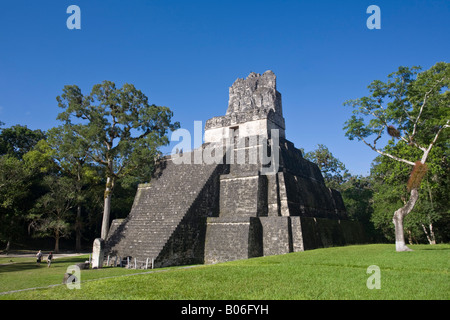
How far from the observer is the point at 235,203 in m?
14.3

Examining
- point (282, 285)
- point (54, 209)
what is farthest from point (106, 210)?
point (282, 285)

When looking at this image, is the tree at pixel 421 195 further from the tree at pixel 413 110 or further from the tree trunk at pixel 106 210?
the tree trunk at pixel 106 210

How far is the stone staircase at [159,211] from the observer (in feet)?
38.6

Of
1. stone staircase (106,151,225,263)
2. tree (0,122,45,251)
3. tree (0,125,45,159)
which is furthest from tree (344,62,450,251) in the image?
tree (0,125,45,159)

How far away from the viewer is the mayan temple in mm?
12172

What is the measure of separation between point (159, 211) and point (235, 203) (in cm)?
341

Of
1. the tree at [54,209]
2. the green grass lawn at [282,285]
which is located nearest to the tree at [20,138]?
the tree at [54,209]

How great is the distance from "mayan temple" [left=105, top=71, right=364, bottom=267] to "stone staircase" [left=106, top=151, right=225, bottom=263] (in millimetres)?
46

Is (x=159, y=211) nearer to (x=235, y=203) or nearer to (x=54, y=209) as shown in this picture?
(x=235, y=203)

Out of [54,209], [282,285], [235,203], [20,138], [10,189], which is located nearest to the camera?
[282,285]

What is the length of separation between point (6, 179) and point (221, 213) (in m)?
12.4

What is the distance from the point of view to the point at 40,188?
882 inches
